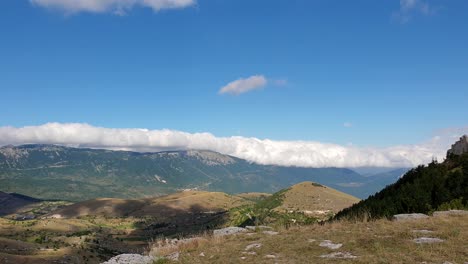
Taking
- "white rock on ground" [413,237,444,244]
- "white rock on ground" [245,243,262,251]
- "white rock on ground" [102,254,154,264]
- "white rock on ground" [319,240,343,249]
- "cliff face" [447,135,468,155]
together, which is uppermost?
"cliff face" [447,135,468,155]

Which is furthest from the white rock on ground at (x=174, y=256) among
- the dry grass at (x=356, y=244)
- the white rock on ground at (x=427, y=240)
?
the white rock on ground at (x=427, y=240)

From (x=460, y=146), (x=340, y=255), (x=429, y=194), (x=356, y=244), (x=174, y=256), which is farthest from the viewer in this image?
(x=460, y=146)

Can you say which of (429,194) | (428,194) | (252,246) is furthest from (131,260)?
(429,194)

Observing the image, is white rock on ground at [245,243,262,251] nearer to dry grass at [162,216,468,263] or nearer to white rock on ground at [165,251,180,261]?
dry grass at [162,216,468,263]

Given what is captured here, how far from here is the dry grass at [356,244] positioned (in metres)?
15.5

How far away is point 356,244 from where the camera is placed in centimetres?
1808

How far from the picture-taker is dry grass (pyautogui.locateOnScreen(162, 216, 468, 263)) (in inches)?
612

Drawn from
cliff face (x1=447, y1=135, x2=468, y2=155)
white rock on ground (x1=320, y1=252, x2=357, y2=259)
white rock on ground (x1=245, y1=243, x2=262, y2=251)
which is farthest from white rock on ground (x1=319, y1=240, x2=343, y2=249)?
cliff face (x1=447, y1=135, x2=468, y2=155)

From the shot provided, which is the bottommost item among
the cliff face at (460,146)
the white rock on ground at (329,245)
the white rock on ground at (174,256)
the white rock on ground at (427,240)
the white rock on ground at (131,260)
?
the white rock on ground at (131,260)

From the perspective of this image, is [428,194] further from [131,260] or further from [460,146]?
[131,260]

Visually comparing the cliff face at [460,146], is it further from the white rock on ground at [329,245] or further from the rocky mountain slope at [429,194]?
the white rock on ground at [329,245]

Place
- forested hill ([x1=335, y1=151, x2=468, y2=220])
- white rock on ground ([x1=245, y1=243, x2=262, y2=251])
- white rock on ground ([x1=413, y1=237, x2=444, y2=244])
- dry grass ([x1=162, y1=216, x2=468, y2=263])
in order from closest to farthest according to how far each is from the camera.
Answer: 1. dry grass ([x1=162, y1=216, x2=468, y2=263])
2. white rock on ground ([x1=413, y1=237, x2=444, y2=244])
3. white rock on ground ([x1=245, y1=243, x2=262, y2=251])
4. forested hill ([x1=335, y1=151, x2=468, y2=220])

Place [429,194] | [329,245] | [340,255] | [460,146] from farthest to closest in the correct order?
[460,146] → [429,194] → [329,245] → [340,255]

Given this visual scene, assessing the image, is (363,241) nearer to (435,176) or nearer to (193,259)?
(193,259)
